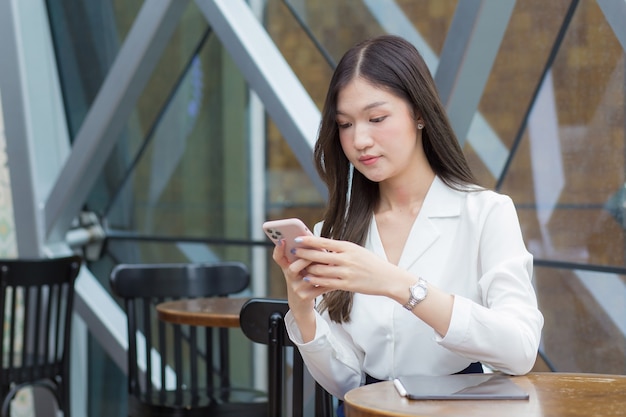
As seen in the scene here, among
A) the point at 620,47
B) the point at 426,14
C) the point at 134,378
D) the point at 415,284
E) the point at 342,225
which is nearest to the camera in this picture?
the point at 415,284

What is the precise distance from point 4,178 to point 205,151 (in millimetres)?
1197

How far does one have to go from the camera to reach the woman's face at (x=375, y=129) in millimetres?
1914

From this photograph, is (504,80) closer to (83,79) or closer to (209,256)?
(209,256)

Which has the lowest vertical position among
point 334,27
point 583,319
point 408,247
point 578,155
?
point 583,319

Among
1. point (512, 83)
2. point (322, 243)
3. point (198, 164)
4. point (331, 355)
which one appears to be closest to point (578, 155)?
point (512, 83)

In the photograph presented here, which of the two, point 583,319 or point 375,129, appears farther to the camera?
point 583,319

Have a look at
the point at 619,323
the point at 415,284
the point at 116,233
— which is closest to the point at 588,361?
the point at 619,323

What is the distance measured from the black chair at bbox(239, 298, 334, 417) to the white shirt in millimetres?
178

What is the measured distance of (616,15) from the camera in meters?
2.81

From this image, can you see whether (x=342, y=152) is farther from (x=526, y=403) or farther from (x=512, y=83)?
(x=512, y=83)

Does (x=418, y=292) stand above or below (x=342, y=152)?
below

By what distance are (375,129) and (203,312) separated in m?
1.41

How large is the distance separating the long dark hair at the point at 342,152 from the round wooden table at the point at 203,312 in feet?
3.21

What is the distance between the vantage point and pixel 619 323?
2936 millimetres
